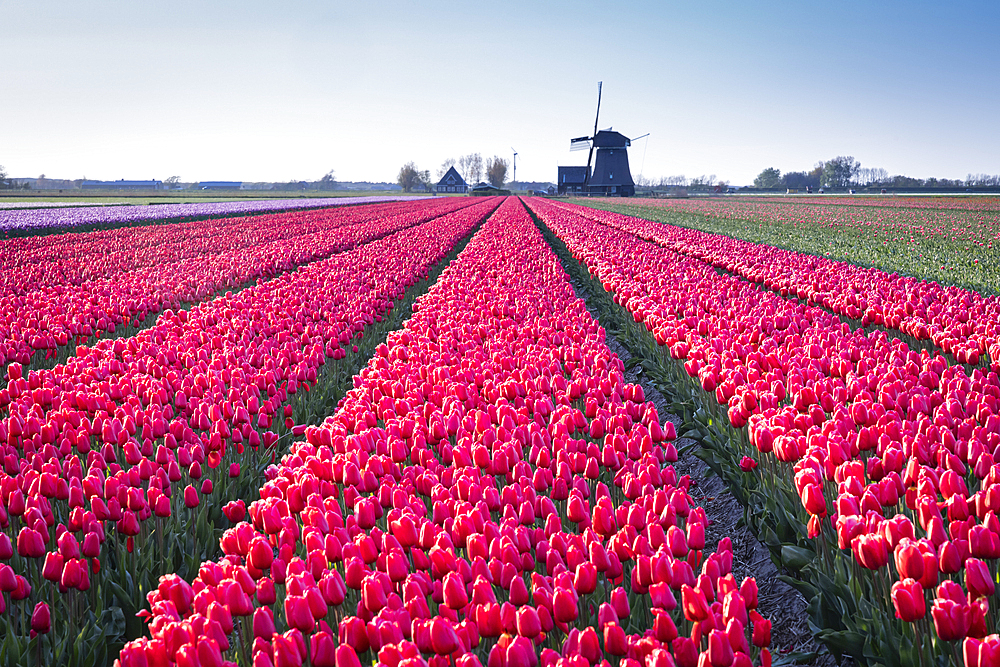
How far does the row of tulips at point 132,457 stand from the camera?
9.21 ft

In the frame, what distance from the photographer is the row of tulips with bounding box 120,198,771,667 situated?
1905 millimetres

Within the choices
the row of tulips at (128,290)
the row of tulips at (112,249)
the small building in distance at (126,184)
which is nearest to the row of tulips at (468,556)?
the row of tulips at (128,290)

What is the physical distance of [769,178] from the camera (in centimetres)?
13575

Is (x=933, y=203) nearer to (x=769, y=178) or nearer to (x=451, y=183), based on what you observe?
(x=769, y=178)

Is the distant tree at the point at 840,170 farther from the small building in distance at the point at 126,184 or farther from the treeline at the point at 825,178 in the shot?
the small building in distance at the point at 126,184

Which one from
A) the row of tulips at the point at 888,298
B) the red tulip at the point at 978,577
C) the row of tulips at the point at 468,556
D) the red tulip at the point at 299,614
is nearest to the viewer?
the row of tulips at the point at 468,556

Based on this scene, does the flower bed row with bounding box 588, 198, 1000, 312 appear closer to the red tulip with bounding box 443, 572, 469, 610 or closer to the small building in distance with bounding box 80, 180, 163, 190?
the red tulip with bounding box 443, 572, 469, 610

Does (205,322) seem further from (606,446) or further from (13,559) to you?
(606,446)

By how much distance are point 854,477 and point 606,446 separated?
3.64 feet

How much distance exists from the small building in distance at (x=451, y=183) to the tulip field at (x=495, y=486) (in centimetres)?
14229

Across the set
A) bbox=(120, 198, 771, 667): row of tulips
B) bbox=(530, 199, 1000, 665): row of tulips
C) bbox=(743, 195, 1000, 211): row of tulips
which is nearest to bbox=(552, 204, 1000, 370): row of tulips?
bbox=(530, 199, 1000, 665): row of tulips

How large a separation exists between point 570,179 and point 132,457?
107 meters

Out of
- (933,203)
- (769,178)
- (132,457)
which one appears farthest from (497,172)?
(132,457)

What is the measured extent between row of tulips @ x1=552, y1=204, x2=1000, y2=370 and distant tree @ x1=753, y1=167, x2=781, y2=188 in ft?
438
